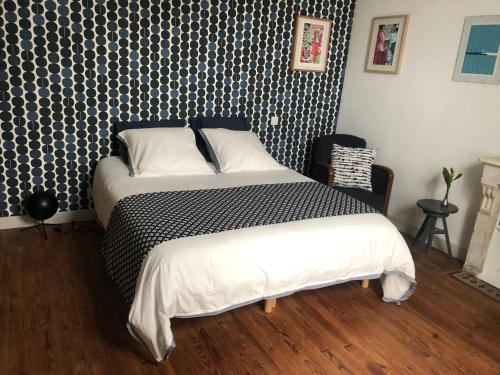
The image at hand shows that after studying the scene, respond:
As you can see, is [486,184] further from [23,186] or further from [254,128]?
[23,186]

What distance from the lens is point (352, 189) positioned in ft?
12.7

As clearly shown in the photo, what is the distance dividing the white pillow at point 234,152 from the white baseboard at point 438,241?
138 centimetres

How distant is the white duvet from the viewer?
80.0 inches

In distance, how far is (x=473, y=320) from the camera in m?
2.70

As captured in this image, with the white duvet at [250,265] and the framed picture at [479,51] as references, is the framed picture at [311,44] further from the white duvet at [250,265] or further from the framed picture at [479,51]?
the white duvet at [250,265]

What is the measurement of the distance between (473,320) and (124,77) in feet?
10.6

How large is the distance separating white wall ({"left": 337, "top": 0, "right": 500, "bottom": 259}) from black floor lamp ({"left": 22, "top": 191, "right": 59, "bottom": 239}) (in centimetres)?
312

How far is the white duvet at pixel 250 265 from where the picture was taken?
6.66ft

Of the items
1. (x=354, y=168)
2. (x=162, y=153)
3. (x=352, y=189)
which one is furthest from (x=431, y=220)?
(x=162, y=153)

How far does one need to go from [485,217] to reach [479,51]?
4.31ft

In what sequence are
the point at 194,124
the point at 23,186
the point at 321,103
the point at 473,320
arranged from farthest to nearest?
the point at 321,103, the point at 194,124, the point at 23,186, the point at 473,320

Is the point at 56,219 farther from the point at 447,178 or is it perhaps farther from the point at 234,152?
the point at 447,178

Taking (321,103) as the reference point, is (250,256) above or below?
below

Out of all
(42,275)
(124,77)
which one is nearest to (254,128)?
(124,77)
